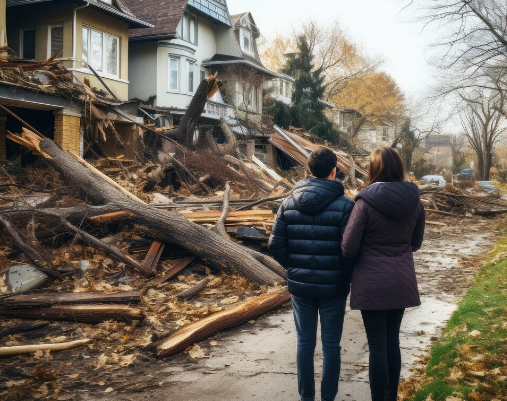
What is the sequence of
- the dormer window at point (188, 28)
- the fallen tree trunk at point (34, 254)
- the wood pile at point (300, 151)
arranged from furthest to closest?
the dormer window at point (188, 28) → the wood pile at point (300, 151) → the fallen tree trunk at point (34, 254)

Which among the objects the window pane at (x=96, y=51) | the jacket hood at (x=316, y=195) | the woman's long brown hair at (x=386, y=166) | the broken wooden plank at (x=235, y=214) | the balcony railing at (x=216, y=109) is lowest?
the broken wooden plank at (x=235, y=214)

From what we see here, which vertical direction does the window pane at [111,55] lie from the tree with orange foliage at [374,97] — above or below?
below

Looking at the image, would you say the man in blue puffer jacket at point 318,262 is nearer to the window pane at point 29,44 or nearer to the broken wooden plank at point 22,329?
the broken wooden plank at point 22,329

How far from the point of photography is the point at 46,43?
21859 mm

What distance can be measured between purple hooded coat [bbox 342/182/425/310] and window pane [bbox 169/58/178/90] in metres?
26.9

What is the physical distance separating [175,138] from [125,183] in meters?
4.37

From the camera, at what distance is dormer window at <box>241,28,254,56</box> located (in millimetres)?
36819

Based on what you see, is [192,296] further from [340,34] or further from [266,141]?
[340,34]

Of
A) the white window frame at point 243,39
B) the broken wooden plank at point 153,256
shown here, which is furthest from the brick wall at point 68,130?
the white window frame at point 243,39

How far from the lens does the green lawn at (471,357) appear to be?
411cm

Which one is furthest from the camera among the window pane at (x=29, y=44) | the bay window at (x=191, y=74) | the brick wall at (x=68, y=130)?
the bay window at (x=191, y=74)

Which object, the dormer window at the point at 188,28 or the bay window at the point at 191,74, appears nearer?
the dormer window at the point at 188,28

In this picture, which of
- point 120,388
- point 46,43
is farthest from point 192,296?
point 46,43

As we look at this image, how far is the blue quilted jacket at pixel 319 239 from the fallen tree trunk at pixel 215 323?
2.11 meters
